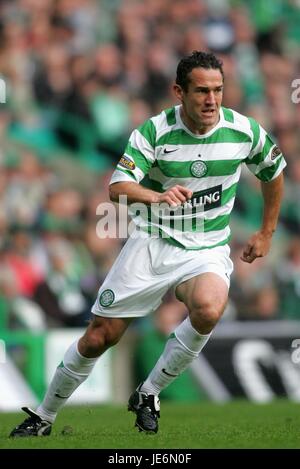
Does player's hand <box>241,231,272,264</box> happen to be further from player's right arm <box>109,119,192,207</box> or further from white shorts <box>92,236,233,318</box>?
player's right arm <box>109,119,192,207</box>

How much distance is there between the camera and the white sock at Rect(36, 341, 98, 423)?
740cm

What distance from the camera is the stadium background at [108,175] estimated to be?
12844 millimetres

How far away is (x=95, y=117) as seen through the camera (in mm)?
15578

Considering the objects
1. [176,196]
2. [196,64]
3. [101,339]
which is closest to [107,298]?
[101,339]

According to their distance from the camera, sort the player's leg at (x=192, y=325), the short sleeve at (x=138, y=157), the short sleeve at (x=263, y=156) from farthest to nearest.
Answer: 1. the short sleeve at (x=263, y=156)
2. the short sleeve at (x=138, y=157)
3. the player's leg at (x=192, y=325)

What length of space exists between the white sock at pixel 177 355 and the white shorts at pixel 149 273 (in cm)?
26

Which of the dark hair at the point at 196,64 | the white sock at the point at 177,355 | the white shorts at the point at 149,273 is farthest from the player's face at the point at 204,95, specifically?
the white sock at the point at 177,355

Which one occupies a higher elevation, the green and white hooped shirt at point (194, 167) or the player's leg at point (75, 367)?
the green and white hooped shirt at point (194, 167)

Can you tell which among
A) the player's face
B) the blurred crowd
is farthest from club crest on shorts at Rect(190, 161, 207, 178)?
the blurred crowd

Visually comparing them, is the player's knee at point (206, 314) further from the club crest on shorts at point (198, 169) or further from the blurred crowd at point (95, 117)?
the blurred crowd at point (95, 117)

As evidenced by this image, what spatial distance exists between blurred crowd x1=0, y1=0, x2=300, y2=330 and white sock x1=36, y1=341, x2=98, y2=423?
5166mm

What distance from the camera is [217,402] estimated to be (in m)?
12.5

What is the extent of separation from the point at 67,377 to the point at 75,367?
3.5 inches
